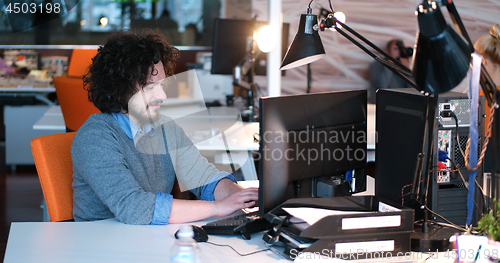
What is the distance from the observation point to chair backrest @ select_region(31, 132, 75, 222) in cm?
148

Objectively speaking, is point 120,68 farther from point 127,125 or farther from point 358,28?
point 358,28

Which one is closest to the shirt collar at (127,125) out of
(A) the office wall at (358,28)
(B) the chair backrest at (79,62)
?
(B) the chair backrest at (79,62)

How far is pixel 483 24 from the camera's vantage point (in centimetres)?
542

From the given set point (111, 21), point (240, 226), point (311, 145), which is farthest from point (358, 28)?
point (240, 226)

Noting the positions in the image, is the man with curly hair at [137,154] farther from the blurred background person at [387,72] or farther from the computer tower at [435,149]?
the blurred background person at [387,72]

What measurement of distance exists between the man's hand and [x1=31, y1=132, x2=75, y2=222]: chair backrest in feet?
1.60

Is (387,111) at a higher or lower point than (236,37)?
lower

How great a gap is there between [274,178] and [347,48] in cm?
441

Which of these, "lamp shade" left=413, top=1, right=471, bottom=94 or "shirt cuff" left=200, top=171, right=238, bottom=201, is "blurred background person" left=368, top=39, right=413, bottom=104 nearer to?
"shirt cuff" left=200, top=171, right=238, bottom=201

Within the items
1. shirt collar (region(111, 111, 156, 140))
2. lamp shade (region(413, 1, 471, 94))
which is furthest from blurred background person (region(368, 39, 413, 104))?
lamp shade (region(413, 1, 471, 94))

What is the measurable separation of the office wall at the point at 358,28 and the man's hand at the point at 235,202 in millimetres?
3958

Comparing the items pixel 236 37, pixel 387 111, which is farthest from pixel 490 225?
pixel 236 37

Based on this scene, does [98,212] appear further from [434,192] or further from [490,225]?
[490,225]

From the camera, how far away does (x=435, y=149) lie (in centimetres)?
124
